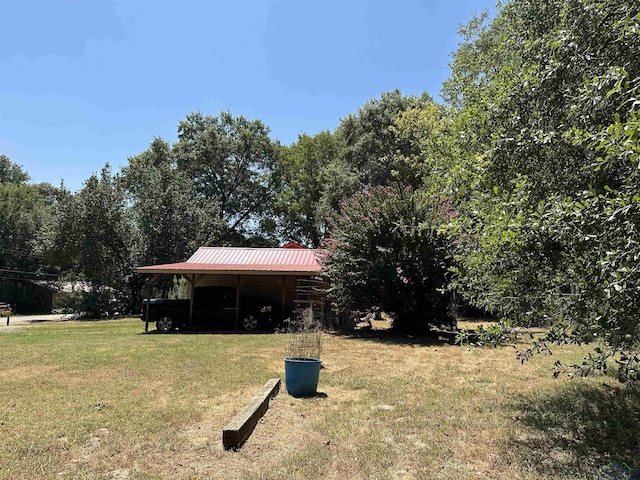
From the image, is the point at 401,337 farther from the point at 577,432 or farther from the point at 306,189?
the point at 306,189

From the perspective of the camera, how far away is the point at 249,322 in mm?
15883

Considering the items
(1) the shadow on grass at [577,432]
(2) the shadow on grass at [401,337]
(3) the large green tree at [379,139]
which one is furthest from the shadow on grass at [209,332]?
(3) the large green tree at [379,139]

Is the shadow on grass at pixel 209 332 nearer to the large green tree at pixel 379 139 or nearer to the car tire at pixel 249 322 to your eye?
the car tire at pixel 249 322

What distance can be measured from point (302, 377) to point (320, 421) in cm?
109

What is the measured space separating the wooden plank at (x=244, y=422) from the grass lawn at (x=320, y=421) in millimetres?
92

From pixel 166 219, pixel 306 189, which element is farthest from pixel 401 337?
pixel 306 189

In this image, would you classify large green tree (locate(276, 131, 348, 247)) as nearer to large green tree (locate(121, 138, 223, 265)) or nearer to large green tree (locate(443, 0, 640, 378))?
large green tree (locate(121, 138, 223, 265))

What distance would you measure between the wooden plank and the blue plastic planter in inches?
17.8

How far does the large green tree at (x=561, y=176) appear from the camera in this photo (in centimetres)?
308

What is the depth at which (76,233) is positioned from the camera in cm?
2634

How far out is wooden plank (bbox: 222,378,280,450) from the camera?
4199mm

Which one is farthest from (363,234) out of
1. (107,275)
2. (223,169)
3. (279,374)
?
(223,169)

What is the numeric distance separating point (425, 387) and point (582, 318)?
358 centimetres

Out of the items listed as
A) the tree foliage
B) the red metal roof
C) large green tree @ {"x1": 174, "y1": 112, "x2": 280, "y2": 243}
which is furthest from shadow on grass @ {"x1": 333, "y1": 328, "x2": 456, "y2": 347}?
large green tree @ {"x1": 174, "y1": 112, "x2": 280, "y2": 243}
